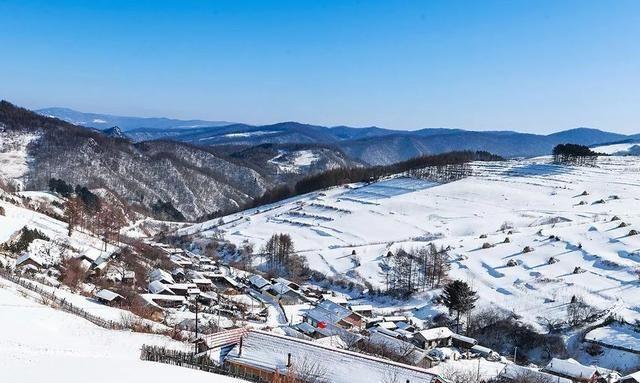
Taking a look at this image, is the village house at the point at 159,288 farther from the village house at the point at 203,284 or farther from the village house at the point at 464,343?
the village house at the point at 464,343

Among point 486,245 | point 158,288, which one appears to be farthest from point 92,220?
point 486,245

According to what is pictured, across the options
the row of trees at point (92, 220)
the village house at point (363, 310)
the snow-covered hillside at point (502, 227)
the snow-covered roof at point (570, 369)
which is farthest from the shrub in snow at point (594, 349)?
the row of trees at point (92, 220)

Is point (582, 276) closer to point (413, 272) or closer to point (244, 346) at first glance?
point (413, 272)

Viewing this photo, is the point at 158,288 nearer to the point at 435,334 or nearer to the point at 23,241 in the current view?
the point at 23,241

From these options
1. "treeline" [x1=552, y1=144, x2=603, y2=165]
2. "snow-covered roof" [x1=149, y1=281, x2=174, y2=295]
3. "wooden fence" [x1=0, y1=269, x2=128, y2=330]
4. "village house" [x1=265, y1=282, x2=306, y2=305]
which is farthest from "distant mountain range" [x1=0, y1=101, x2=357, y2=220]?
"wooden fence" [x1=0, y1=269, x2=128, y2=330]

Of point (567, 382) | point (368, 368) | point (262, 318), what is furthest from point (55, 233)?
point (567, 382)

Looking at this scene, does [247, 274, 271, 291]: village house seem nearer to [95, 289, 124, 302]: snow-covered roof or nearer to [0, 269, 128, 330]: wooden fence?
[95, 289, 124, 302]: snow-covered roof

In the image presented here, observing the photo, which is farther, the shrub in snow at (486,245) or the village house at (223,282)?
the shrub in snow at (486,245)
